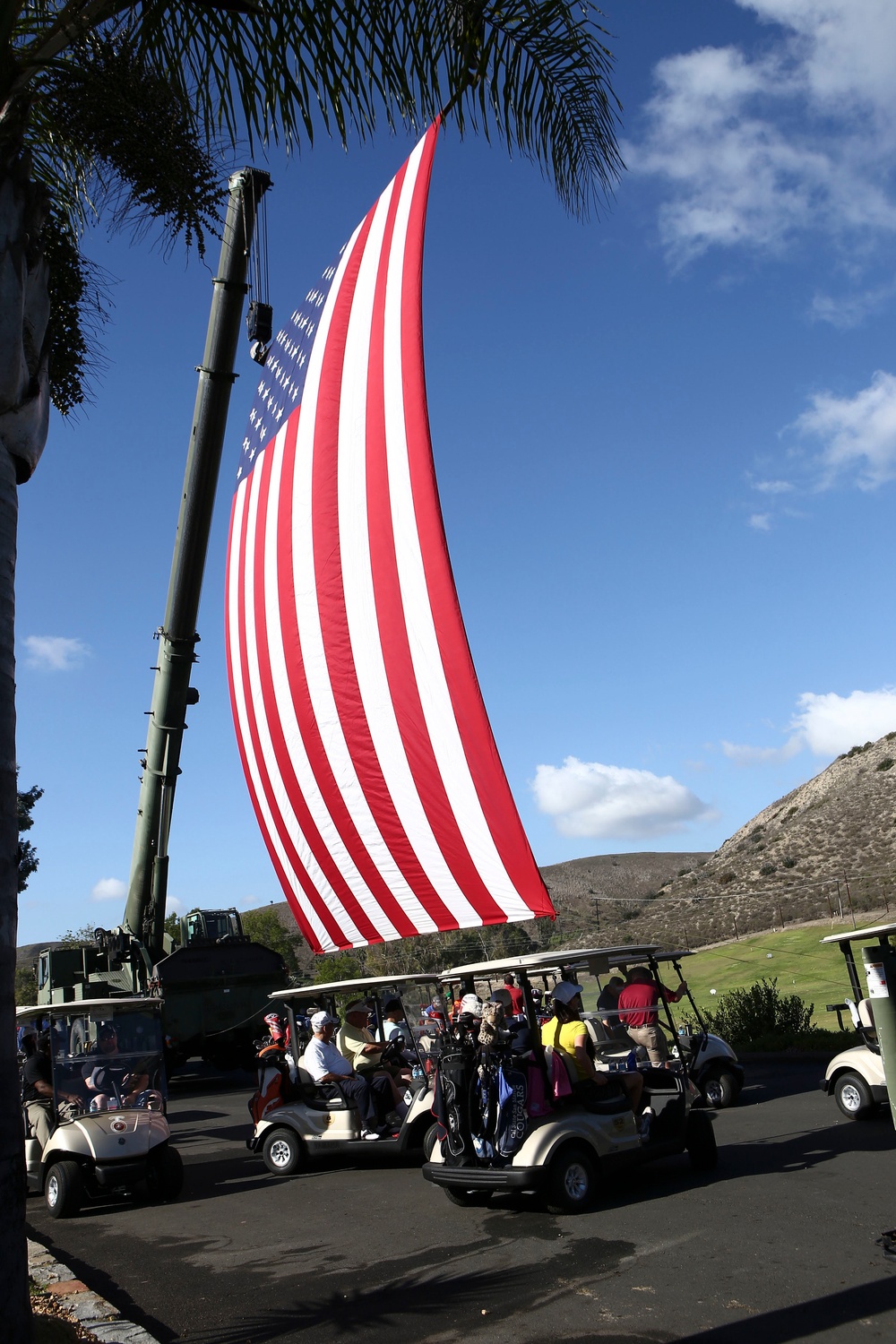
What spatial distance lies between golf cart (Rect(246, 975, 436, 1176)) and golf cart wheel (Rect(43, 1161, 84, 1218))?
→ 2.01 metres

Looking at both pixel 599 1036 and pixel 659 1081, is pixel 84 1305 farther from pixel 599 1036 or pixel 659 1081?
pixel 599 1036

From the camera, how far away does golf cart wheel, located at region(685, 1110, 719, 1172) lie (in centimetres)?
812

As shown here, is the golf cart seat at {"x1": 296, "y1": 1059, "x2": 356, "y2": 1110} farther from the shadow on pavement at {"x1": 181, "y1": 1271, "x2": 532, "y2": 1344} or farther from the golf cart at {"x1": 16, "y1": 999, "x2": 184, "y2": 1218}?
the shadow on pavement at {"x1": 181, "y1": 1271, "x2": 532, "y2": 1344}

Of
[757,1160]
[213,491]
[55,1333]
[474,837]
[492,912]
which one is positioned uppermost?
[213,491]

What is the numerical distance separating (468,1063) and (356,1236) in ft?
4.52

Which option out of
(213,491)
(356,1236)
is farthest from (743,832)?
(356,1236)

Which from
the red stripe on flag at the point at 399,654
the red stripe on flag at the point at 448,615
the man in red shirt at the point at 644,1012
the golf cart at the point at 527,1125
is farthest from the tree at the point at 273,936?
the red stripe on flag at the point at 448,615

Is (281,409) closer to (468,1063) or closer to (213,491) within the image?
(213,491)

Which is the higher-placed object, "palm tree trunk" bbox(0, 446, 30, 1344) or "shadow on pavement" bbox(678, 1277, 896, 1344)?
"palm tree trunk" bbox(0, 446, 30, 1344)

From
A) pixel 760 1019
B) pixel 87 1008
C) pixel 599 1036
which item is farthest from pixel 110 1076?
pixel 760 1019

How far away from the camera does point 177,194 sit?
5305 millimetres

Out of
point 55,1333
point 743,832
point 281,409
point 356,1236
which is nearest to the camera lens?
point 55,1333

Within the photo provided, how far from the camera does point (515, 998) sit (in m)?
11.4

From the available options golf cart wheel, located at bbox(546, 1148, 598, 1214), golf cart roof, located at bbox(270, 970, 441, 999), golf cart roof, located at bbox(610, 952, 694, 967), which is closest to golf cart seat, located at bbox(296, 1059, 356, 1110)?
golf cart roof, located at bbox(270, 970, 441, 999)
